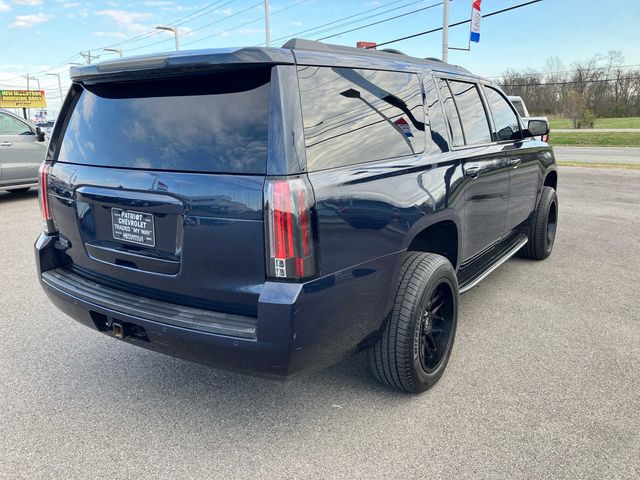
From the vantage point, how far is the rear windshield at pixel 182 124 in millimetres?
2188

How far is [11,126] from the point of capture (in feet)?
31.0

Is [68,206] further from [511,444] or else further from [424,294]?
[511,444]

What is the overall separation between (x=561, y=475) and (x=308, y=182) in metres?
1.72

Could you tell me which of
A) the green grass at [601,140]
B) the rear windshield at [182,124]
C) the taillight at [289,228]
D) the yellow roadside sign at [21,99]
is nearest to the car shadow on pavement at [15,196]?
the rear windshield at [182,124]

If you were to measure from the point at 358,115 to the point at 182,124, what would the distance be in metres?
0.87

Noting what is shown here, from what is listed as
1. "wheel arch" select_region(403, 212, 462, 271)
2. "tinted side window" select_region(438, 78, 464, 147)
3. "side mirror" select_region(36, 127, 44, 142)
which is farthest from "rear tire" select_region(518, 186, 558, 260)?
"side mirror" select_region(36, 127, 44, 142)

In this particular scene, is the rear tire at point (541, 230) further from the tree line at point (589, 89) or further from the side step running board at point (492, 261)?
the tree line at point (589, 89)

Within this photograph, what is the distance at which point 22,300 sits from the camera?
4.45 m

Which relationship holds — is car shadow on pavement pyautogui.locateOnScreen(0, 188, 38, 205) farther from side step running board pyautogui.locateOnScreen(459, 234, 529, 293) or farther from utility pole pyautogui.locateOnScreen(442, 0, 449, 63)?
utility pole pyautogui.locateOnScreen(442, 0, 449, 63)

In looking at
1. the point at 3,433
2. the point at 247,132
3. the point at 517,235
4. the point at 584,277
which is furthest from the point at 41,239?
the point at 584,277

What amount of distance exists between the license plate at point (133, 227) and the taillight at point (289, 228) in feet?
2.15

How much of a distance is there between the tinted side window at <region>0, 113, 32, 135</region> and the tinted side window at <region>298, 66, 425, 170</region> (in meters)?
9.01

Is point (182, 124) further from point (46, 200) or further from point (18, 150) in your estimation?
point (18, 150)

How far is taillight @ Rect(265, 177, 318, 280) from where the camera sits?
2047 millimetres
